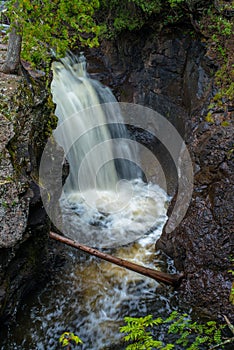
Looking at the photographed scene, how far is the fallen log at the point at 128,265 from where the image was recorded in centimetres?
461

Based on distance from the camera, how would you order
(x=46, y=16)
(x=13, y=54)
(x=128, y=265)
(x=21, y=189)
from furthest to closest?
(x=128, y=265)
(x=13, y=54)
(x=46, y=16)
(x=21, y=189)

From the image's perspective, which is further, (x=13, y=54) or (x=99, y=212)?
(x=99, y=212)

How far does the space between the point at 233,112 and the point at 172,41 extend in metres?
2.88

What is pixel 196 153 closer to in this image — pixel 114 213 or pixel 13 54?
pixel 114 213

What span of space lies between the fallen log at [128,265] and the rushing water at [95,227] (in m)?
0.22

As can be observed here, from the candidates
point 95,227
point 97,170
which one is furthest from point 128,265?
point 97,170

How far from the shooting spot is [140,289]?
4.90m

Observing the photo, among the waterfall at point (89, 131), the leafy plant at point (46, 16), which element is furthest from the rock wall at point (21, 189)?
the waterfall at point (89, 131)

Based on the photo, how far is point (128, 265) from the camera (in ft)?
15.0

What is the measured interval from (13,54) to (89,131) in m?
3.93

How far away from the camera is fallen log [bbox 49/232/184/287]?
4.61m

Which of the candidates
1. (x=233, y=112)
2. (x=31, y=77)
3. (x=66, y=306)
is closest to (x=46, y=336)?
(x=66, y=306)

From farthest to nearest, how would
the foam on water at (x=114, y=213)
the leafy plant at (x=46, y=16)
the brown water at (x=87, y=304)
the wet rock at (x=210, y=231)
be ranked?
1. the foam on water at (x=114, y=213)
2. the wet rock at (x=210, y=231)
3. the brown water at (x=87, y=304)
4. the leafy plant at (x=46, y=16)

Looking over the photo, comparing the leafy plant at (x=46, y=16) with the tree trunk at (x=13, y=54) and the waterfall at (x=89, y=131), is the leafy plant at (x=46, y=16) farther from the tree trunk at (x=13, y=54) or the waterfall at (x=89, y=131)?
the waterfall at (x=89, y=131)
